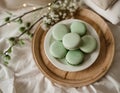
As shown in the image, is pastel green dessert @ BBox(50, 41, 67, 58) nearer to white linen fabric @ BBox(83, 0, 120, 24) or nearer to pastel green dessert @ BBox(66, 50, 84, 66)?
pastel green dessert @ BBox(66, 50, 84, 66)

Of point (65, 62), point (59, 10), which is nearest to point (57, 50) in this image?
point (65, 62)

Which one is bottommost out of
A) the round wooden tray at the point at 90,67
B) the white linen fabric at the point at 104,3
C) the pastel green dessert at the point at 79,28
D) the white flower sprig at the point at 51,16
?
the round wooden tray at the point at 90,67

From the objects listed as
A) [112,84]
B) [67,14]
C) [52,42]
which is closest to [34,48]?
[52,42]

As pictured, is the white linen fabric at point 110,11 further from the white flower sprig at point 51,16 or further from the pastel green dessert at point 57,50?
the pastel green dessert at point 57,50

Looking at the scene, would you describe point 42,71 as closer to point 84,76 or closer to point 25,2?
point 84,76

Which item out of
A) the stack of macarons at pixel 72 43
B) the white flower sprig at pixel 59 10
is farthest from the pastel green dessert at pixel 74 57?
the white flower sprig at pixel 59 10

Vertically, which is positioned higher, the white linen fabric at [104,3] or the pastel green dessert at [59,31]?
the white linen fabric at [104,3]
